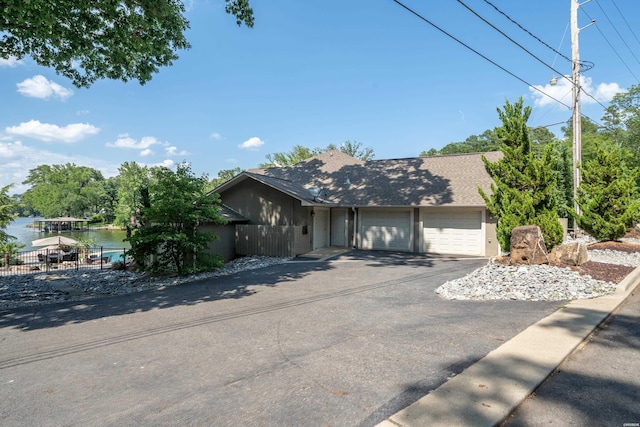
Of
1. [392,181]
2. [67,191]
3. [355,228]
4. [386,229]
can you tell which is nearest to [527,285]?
[386,229]

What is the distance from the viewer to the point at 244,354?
4.59 meters

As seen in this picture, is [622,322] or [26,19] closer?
[622,322]

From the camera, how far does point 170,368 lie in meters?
4.22

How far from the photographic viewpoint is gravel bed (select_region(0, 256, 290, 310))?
9062 millimetres

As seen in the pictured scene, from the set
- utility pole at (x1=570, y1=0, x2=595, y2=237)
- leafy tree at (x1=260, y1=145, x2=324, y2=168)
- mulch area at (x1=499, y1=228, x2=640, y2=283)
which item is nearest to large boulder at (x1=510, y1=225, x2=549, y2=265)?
mulch area at (x1=499, y1=228, x2=640, y2=283)

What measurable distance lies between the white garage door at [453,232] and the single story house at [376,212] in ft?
0.13

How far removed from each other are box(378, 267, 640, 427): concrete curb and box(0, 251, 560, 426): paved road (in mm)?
220

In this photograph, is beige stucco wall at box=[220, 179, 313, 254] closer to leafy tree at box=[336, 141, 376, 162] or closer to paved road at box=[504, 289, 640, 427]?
paved road at box=[504, 289, 640, 427]

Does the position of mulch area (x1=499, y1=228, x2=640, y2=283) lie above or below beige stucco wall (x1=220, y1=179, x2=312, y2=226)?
below

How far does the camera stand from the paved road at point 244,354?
3.22 m

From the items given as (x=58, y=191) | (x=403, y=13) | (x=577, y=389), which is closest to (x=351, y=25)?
(x=403, y=13)

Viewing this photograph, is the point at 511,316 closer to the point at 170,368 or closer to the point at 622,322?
the point at 622,322

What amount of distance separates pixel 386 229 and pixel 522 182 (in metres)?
7.91

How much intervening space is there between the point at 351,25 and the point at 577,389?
1075 cm
